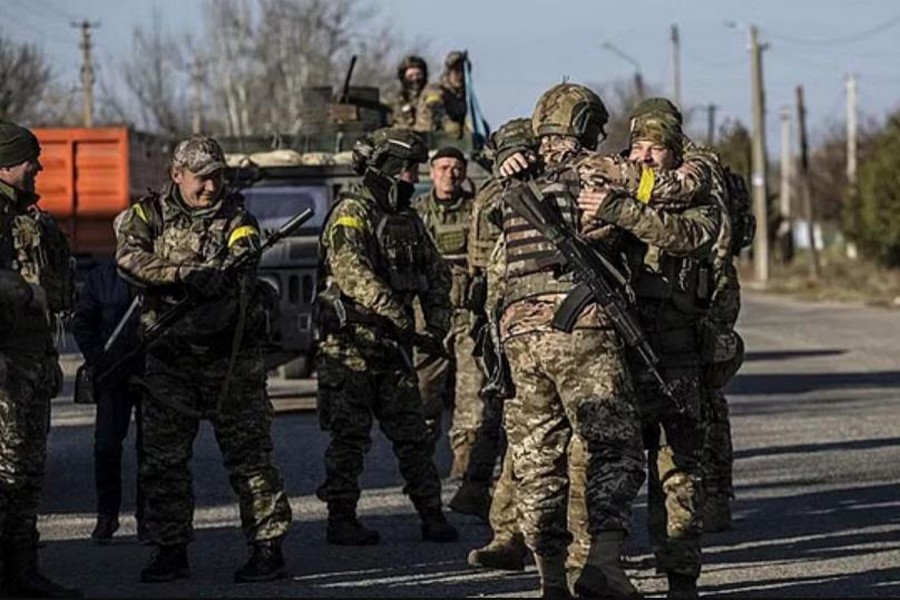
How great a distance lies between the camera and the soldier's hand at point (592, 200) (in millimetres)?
8164

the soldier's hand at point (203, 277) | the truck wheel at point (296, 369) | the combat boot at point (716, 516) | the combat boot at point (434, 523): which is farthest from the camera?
the truck wheel at point (296, 369)

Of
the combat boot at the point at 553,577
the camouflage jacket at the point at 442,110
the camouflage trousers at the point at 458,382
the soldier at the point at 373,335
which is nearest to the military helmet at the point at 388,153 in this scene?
the soldier at the point at 373,335

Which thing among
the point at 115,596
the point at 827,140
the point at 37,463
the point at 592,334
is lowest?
the point at 115,596

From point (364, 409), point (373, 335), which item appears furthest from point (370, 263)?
point (364, 409)

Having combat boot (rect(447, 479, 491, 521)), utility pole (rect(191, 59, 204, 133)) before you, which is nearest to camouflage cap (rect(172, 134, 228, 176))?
combat boot (rect(447, 479, 491, 521))

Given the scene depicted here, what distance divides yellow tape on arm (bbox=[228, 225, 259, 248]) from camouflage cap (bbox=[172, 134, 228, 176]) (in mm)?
287

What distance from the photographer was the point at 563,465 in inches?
329

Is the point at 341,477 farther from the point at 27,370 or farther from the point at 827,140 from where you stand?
the point at 827,140

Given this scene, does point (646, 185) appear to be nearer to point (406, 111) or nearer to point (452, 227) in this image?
point (452, 227)

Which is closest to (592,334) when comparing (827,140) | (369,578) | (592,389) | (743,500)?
(592,389)

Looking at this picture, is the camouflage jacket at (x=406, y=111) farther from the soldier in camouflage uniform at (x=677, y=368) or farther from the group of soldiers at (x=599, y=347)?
the soldier in camouflage uniform at (x=677, y=368)

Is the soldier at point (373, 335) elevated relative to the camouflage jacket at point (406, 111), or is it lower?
lower

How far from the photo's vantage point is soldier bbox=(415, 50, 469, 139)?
18953 millimetres

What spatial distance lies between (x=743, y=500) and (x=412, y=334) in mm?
2717
